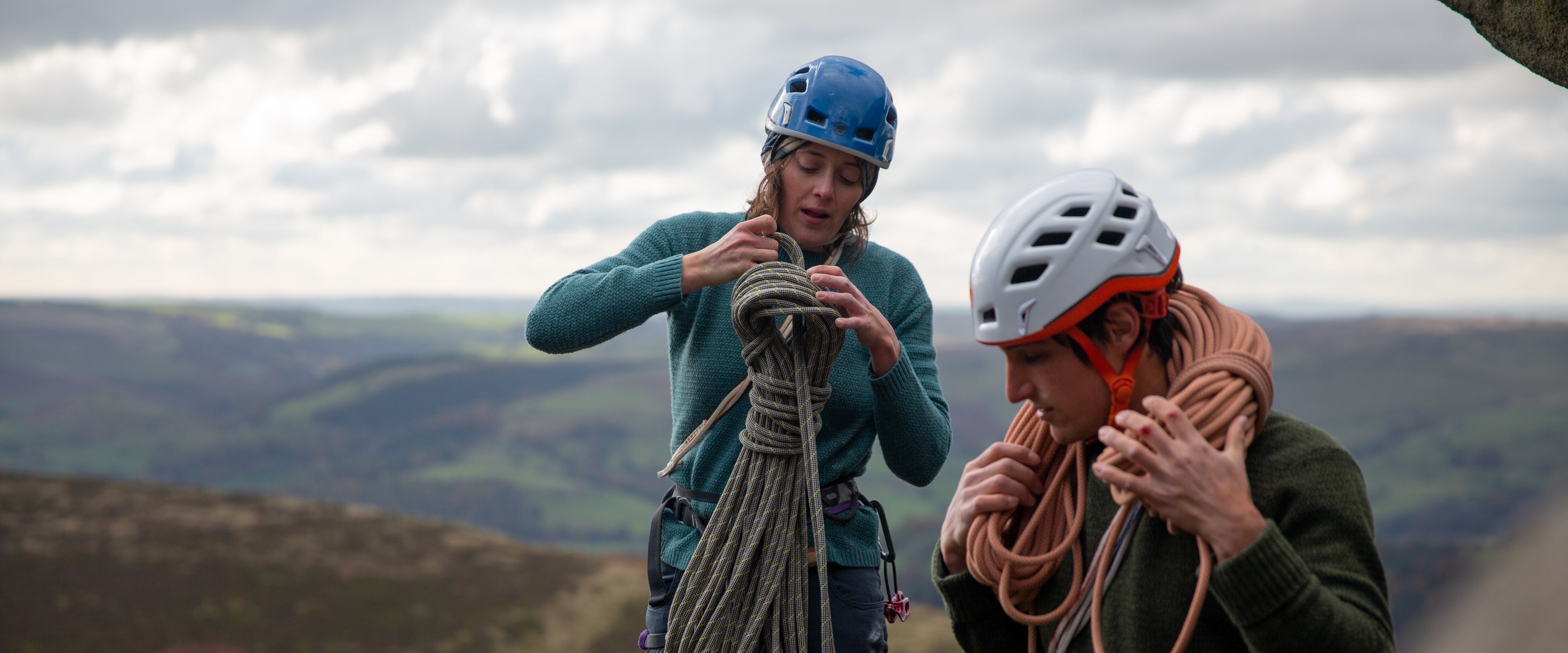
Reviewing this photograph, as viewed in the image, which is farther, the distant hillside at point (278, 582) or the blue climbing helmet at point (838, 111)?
the distant hillside at point (278, 582)

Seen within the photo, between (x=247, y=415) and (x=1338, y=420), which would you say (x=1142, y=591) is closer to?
(x=1338, y=420)

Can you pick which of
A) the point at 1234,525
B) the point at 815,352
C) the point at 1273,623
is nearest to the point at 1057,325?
the point at 1234,525

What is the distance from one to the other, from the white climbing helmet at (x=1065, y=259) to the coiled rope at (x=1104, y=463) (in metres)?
0.14

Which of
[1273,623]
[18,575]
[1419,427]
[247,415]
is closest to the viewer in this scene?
[1273,623]

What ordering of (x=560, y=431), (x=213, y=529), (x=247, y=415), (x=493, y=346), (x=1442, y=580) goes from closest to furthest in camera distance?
(x=213, y=529)
(x=1442, y=580)
(x=560, y=431)
(x=247, y=415)
(x=493, y=346)

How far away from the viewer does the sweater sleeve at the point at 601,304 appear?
3096 millimetres

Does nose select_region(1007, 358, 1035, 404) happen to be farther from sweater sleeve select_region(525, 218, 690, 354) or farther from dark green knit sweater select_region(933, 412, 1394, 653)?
Answer: sweater sleeve select_region(525, 218, 690, 354)

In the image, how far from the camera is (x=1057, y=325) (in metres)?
2.14

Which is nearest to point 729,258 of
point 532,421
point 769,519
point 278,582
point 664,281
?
point 664,281

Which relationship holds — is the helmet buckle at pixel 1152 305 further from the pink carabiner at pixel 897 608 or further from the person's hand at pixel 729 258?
the pink carabiner at pixel 897 608

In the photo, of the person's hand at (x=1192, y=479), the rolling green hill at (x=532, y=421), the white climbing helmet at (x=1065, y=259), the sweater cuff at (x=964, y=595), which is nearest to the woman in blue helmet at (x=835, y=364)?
the sweater cuff at (x=964, y=595)

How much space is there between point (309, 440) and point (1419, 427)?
94023mm

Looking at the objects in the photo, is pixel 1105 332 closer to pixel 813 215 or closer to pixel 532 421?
pixel 813 215

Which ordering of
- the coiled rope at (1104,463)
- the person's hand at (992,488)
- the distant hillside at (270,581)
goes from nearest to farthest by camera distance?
the coiled rope at (1104,463) < the person's hand at (992,488) < the distant hillside at (270,581)
